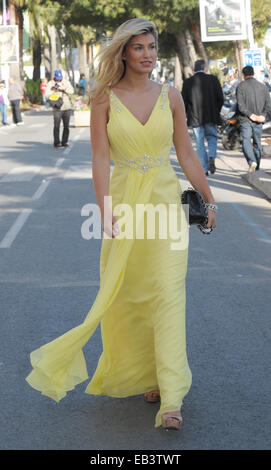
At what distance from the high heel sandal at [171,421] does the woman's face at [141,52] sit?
1654 millimetres

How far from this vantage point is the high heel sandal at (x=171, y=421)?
157 inches

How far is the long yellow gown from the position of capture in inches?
164

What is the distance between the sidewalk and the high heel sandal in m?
8.98

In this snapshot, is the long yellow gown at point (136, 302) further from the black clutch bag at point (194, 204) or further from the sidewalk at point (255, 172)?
the sidewalk at point (255, 172)

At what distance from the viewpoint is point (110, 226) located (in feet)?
14.0

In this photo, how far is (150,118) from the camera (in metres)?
4.25

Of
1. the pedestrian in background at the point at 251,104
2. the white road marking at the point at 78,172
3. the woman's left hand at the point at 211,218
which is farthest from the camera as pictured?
the white road marking at the point at 78,172

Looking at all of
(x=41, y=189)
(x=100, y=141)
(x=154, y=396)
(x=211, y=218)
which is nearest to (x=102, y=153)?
(x=100, y=141)

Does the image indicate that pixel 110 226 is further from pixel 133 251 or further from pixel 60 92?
pixel 60 92

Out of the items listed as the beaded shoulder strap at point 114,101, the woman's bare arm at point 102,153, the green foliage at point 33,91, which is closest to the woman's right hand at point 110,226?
the woman's bare arm at point 102,153

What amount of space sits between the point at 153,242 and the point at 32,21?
51.1 meters

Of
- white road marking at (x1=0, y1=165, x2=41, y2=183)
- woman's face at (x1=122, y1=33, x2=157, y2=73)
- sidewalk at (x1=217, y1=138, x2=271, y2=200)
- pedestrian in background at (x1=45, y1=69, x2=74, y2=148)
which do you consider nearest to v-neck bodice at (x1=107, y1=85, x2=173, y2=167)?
woman's face at (x1=122, y1=33, x2=157, y2=73)

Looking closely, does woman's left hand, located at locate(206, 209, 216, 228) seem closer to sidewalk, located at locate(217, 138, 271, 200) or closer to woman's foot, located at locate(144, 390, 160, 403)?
woman's foot, located at locate(144, 390, 160, 403)

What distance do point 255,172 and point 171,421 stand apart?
36.4ft
